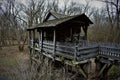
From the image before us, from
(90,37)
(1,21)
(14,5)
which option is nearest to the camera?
(90,37)

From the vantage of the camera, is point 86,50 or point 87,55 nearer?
point 86,50

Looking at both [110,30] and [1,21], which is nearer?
[110,30]

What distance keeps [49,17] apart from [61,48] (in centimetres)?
799

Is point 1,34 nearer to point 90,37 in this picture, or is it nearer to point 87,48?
point 90,37

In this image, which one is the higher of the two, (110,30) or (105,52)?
(110,30)

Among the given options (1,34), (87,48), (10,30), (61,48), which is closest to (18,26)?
(10,30)

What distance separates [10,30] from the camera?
27703mm

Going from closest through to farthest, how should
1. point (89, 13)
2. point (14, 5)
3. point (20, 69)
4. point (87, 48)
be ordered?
point (20, 69), point (87, 48), point (14, 5), point (89, 13)

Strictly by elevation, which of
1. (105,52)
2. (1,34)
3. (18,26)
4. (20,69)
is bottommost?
(20,69)

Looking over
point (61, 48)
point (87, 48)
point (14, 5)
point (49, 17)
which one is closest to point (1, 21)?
point (14, 5)

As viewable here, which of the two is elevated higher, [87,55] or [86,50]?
[86,50]

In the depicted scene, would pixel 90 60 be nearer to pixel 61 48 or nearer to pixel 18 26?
pixel 61 48

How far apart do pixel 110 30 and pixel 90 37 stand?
3766 mm

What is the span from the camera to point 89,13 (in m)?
41.4
